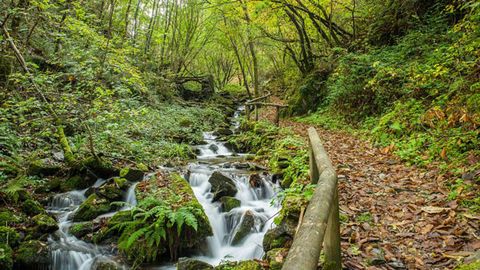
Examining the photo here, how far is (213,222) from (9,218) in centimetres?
370

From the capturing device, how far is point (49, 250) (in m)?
5.16

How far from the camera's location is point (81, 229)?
5.80 meters

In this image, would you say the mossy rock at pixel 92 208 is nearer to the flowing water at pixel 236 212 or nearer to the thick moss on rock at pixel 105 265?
the thick moss on rock at pixel 105 265

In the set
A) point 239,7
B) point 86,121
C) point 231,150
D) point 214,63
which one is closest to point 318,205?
point 86,121

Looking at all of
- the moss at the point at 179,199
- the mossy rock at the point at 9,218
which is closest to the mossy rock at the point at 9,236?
the mossy rock at the point at 9,218

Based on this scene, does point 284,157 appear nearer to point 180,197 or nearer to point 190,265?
point 180,197

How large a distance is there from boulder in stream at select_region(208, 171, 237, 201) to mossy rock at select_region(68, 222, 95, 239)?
2.68 metres

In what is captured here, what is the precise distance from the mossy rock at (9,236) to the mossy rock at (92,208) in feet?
3.92

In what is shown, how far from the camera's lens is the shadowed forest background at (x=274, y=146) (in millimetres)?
4219

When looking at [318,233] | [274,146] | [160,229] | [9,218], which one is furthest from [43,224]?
Answer: [274,146]

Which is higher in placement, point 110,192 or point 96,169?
point 96,169

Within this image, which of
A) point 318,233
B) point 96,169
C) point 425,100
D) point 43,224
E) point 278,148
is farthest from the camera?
point 278,148

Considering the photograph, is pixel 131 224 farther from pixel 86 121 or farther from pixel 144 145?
pixel 144 145

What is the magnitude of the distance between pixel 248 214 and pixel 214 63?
30.7 m
